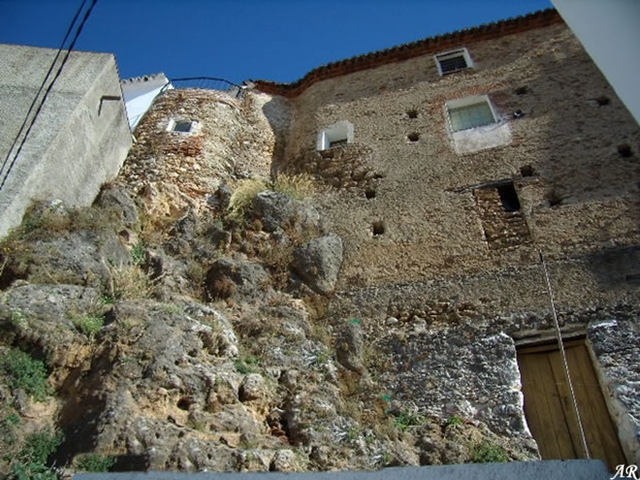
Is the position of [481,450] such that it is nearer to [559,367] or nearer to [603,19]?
[559,367]

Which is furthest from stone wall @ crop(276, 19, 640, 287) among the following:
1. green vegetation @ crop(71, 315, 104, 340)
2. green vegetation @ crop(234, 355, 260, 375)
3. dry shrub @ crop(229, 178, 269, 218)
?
green vegetation @ crop(71, 315, 104, 340)

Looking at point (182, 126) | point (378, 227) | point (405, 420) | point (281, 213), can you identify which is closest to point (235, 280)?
point (281, 213)

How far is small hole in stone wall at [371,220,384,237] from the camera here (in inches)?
384

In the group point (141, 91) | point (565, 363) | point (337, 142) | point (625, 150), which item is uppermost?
point (141, 91)

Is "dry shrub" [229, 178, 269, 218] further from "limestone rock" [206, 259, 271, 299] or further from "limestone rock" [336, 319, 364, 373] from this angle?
"limestone rock" [336, 319, 364, 373]

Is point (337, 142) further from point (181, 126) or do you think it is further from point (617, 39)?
point (617, 39)

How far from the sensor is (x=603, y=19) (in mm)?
3012

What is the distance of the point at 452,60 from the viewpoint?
44.4 ft

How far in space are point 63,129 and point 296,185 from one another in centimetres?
426

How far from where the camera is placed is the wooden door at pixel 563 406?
6363mm

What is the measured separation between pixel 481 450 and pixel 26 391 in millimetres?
4684

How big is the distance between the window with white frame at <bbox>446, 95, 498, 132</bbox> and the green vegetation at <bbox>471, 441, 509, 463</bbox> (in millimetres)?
6812

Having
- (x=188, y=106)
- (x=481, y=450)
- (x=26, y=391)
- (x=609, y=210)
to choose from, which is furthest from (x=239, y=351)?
(x=188, y=106)

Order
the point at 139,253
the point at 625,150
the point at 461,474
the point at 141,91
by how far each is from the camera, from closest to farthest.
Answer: the point at 461,474 → the point at 139,253 → the point at 625,150 → the point at 141,91
